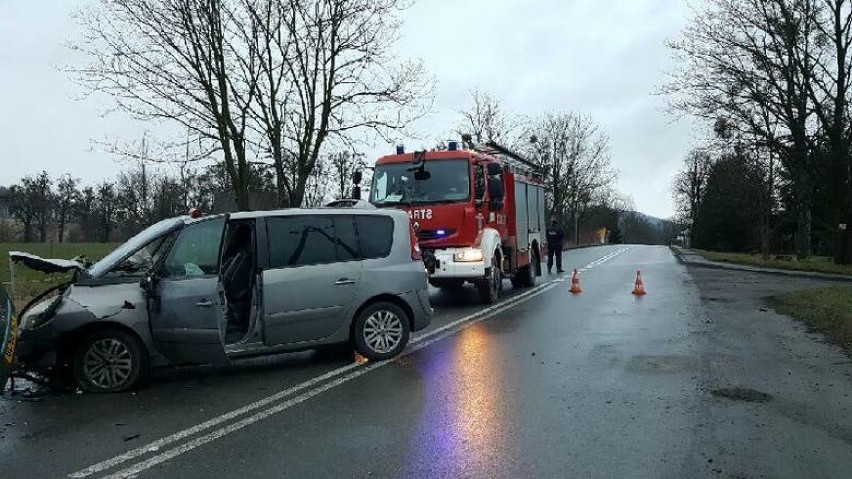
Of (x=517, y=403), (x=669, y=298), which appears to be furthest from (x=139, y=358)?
(x=669, y=298)

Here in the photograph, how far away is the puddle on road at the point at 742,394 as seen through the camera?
5922 millimetres

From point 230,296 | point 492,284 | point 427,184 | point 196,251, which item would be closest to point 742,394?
point 230,296

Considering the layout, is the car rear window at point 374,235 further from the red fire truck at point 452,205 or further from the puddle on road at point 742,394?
the red fire truck at point 452,205

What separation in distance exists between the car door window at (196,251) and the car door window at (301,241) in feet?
1.96

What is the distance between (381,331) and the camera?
7.71 metres

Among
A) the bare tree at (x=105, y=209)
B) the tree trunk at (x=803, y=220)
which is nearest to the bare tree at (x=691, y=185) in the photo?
the tree trunk at (x=803, y=220)

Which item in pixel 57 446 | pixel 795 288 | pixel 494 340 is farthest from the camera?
pixel 795 288

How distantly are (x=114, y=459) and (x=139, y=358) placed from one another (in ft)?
6.46

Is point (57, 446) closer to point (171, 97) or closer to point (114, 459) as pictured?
point (114, 459)

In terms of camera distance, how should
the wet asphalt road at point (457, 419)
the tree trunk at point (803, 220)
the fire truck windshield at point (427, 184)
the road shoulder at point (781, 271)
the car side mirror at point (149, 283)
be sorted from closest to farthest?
the wet asphalt road at point (457, 419) → the car side mirror at point (149, 283) → the fire truck windshield at point (427, 184) → the road shoulder at point (781, 271) → the tree trunk at point (803, 220)

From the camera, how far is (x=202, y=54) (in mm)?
19938

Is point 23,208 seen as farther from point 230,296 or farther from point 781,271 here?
point 230,296

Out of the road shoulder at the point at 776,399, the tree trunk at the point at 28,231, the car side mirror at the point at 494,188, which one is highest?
the tree trunk at the point at 28,231

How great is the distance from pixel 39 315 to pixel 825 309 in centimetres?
1221
